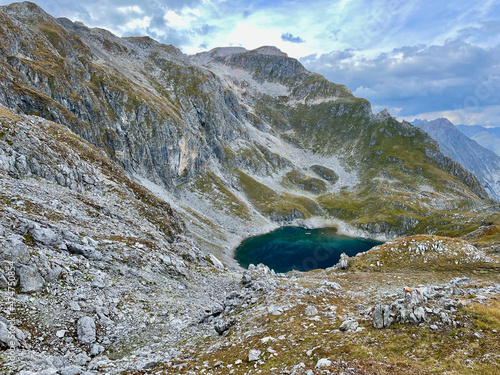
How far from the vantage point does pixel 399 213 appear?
161m

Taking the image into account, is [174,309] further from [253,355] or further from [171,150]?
[171,150]

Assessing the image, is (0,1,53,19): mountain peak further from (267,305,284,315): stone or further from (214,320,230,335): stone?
(267,305,284,315): stone

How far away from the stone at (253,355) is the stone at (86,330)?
9.99 m

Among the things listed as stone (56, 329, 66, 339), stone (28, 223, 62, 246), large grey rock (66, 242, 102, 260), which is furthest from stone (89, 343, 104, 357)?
stone (28, 223, 62, 246)

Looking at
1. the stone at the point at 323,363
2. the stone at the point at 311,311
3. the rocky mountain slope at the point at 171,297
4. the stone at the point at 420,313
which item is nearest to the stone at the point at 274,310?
the rocky mountain slope at the point at 171,297

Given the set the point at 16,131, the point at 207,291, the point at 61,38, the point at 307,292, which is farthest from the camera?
the point at 61,38

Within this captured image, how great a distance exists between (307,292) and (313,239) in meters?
124

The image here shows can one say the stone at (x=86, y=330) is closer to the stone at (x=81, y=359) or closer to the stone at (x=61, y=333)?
the stone at (x=61, y=333)

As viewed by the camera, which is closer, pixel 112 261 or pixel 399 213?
pixel 112 261

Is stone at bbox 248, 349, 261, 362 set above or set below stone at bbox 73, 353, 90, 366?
above

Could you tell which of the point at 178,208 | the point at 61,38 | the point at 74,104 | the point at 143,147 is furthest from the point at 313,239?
the point at 61,38

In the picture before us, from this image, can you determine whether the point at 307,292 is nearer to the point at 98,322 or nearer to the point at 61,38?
the point at 98,322

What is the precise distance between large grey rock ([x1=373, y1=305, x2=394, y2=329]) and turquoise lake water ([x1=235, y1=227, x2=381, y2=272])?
3185 inches

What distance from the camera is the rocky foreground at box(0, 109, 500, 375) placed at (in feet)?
37.3
